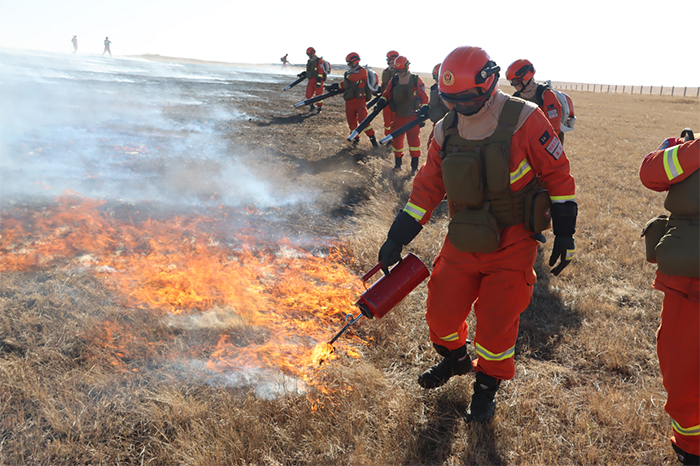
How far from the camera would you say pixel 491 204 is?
2.51m

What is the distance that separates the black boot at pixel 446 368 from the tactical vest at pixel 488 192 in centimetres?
75

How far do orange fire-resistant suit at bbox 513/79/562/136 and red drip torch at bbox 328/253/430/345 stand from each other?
3.01 meters

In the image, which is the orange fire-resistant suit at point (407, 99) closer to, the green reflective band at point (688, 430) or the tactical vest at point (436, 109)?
the tactical vest at point (436, 109)

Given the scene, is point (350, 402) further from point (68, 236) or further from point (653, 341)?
point (68, 236)

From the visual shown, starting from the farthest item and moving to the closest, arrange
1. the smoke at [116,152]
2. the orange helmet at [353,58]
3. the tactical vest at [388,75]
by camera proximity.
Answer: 1. the orange helmet at [353,58]
2. the tactical vest at [388,75]
3. the smoke at [116,152]

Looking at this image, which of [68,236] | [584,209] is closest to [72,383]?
[68,236]

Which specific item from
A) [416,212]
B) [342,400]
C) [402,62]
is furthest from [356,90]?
[342,400]

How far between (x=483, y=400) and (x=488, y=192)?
130 cm

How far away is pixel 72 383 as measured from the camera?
2.69 metres

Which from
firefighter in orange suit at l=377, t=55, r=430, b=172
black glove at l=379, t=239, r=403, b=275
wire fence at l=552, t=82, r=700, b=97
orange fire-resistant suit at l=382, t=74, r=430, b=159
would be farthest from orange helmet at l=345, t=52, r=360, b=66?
wire fence at l=552, t=82, r=700, b=97

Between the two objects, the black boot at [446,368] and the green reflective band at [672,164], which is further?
the black boot at [446,368]

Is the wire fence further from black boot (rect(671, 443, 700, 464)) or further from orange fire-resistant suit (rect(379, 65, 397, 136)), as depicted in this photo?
black boot (rect(671, 443, 700, 464))

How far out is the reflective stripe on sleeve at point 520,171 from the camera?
242 cm

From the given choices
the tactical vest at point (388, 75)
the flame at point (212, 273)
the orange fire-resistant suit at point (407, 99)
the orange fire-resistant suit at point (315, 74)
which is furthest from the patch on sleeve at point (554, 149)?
the orange fire-resistant suit at point (315, 74)
